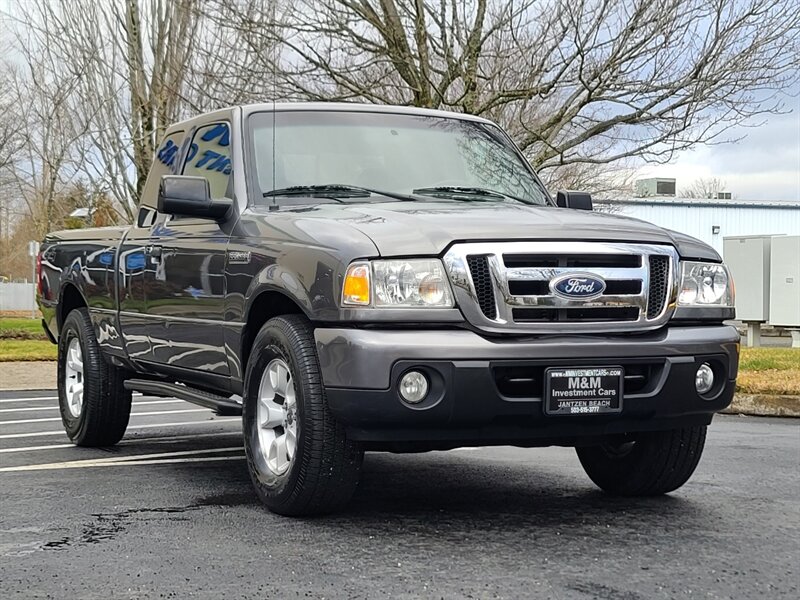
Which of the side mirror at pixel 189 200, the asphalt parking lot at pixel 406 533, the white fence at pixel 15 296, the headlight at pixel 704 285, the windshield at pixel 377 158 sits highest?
the windshield at pixel 377 158

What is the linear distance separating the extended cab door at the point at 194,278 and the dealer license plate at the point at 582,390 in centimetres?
182

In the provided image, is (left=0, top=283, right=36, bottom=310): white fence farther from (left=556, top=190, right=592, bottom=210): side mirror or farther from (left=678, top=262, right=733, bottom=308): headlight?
(left=678, top=262, right=733, bottom=308): headlight

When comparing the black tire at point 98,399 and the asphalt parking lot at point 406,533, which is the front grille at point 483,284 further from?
the black tire at point 98,399

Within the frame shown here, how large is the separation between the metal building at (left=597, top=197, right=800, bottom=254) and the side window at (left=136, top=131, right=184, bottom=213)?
1394 inches

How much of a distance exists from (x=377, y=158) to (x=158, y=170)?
201 cm

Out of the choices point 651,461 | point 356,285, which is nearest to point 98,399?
point 356,285

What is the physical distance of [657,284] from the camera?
5008mm

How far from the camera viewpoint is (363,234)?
4.77 meters

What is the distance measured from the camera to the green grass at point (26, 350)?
1656cm

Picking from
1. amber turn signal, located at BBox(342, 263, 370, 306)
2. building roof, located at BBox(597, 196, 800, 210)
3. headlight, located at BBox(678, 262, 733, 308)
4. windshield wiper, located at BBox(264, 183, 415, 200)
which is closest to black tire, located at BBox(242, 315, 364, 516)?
amber turn signal, located at BBox(342, 263, 370, 306)

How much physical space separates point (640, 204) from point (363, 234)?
37921 millimetres

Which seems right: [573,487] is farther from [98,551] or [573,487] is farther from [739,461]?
[98,551]

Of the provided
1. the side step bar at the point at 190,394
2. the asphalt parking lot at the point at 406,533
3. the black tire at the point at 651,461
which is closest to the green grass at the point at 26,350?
the asphalt parking lot at the point at 406,533

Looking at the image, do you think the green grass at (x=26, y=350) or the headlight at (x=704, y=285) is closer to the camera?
the headlight at (x=704, y=285)
